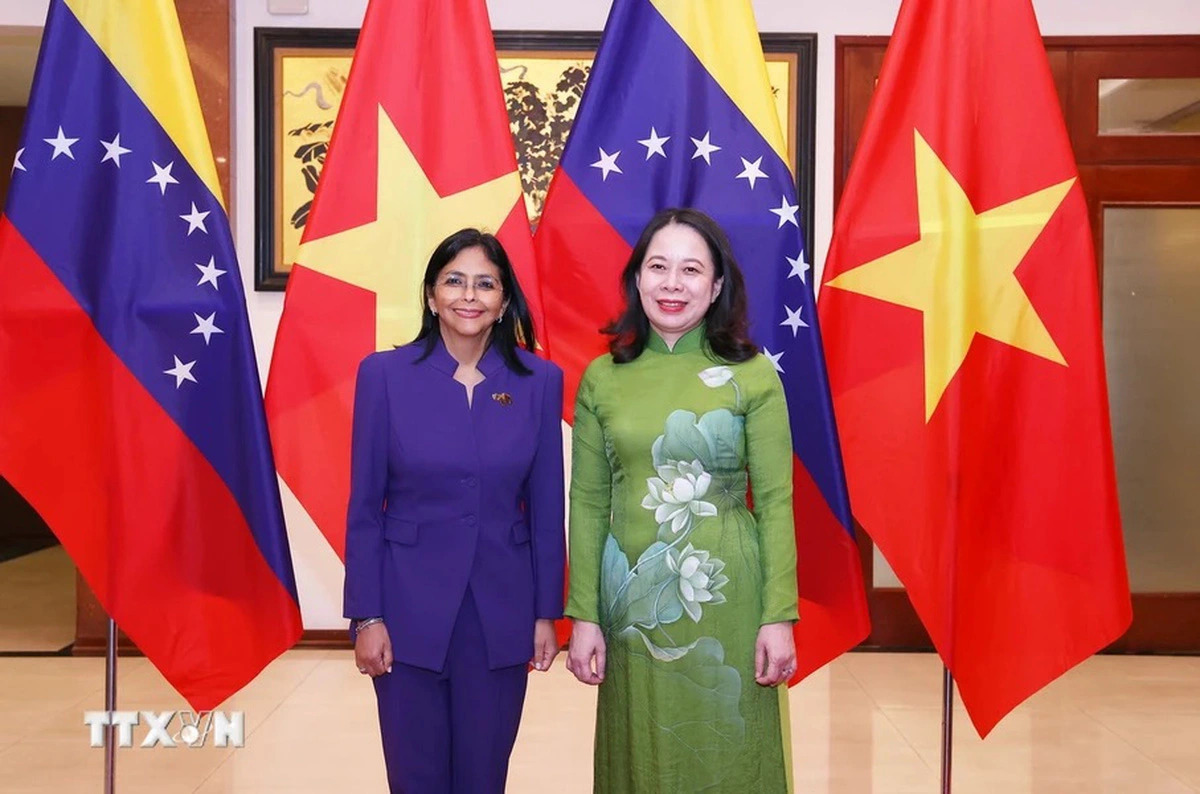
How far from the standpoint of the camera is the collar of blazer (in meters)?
2.06

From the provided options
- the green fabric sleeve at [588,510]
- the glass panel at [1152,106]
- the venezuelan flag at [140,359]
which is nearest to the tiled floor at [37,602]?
the venezuelan flag at [140,359]

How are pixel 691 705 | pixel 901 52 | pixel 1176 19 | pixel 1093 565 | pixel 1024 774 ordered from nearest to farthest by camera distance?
pixel 691 705 → pixel 1093 565 → pixel 901 52 → pixel 1024 774 → pixel 1176 19

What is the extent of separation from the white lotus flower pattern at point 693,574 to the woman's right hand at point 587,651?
161 mm

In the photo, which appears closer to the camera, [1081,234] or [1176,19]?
[1081,234]

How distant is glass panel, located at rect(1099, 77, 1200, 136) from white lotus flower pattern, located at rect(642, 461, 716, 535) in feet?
11.3

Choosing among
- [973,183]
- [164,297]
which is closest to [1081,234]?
[973,183]

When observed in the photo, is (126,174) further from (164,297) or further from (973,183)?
(973,183)

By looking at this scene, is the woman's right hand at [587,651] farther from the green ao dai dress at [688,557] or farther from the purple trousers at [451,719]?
the purple trousers at [451,719]

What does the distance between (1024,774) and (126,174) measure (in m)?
2.80

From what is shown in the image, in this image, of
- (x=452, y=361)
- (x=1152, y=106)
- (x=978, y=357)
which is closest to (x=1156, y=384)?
(x=1152, y=106)

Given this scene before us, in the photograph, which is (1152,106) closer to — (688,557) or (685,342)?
(685,342)

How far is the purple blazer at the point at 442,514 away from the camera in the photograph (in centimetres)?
199

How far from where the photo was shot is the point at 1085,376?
238cm

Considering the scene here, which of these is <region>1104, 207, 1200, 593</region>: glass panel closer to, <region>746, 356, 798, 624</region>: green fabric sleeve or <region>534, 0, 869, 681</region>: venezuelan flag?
<region>534, 0, 869, 681</region>: venezuelan flag
